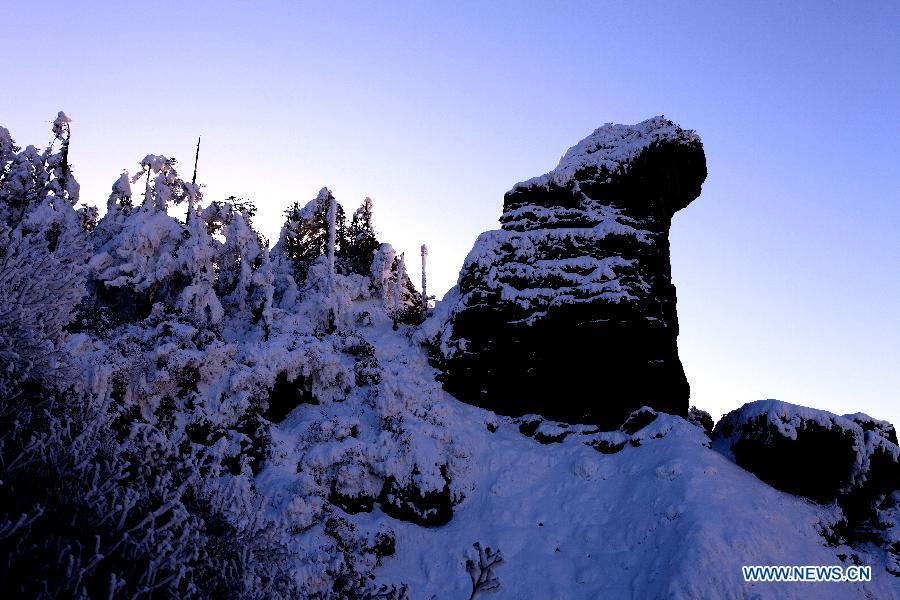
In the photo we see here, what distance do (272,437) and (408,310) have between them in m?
16.2

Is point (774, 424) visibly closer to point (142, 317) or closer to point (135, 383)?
point (135, 383)

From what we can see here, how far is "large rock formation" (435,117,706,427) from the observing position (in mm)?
24297

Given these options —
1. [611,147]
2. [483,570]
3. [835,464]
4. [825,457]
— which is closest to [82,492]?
[483,570]

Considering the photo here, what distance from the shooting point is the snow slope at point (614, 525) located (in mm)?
14859

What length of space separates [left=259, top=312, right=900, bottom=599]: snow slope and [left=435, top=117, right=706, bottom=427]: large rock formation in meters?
2.86

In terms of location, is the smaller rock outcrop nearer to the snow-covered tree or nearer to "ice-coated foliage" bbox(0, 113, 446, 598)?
"ice-coated foliage" bbox(0, 113, 446, 598)

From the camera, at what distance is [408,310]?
33906mm

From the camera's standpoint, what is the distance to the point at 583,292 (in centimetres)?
2517

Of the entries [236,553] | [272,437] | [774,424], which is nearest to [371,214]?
[272,437]

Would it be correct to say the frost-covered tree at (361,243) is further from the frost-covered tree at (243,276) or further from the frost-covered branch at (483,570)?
the frost-covered branch at (483,570)

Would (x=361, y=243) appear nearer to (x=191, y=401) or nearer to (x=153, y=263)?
(x=153, y=263)

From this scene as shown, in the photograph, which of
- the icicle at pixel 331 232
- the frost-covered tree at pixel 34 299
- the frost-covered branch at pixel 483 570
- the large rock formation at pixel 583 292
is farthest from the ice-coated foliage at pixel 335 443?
the frost-covered branch at pixel 483 570

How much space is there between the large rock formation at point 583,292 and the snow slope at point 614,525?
9.40 ft

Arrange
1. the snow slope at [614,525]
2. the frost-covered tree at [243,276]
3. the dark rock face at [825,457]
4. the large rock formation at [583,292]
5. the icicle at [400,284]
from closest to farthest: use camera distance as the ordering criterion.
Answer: the snow slope at [614,525] → the dark rock face at [825,457] → the large rock formation at [583,292] → the frost-covered tree at [243,276] → the icicle at [400,284]
